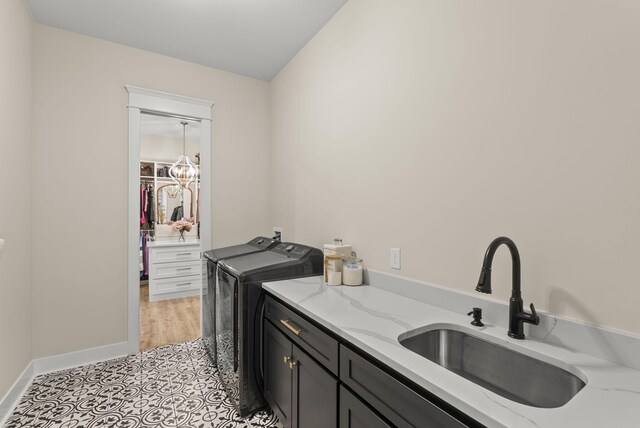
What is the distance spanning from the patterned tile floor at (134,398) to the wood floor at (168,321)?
387 millimetres

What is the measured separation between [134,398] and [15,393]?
2.57 ft

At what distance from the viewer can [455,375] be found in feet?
2.81

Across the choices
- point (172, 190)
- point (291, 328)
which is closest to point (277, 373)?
point (291, 328)

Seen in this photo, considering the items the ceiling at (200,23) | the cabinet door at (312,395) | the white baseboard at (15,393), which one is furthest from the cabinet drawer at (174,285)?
the cabinet door at (312,395)

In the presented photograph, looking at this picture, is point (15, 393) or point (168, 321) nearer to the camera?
point (15, 393)

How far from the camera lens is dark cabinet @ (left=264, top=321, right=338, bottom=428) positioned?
1268 mm

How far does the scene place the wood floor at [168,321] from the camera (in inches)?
122

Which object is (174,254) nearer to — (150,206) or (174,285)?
(174,285)

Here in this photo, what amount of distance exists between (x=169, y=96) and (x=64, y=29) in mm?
855

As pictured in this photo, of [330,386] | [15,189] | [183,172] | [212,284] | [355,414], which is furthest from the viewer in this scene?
[183,172]

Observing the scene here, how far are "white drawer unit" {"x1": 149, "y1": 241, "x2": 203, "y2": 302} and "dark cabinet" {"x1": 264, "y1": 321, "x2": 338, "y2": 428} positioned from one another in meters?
3.26

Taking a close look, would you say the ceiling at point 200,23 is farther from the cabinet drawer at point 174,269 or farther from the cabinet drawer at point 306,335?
the cabinet drawer at point 174,269

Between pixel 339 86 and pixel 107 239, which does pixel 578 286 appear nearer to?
pixel 339 86

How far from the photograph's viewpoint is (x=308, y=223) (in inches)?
105
